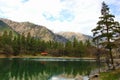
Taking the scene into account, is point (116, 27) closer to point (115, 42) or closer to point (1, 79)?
point (115, 42)

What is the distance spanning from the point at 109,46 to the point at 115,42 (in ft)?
7.32

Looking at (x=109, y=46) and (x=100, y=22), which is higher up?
(x=100, y=22)

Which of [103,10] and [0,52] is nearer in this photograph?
[103,10]

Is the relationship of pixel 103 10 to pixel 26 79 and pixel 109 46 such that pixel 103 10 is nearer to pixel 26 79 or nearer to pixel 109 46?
pixel 109 46

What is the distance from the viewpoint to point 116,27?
194 ft

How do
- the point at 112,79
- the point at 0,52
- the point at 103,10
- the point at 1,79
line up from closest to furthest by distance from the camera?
the point at 112,79
the point at 1,79
the point at 103,10
the point at 0,52

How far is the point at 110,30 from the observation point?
194 ft

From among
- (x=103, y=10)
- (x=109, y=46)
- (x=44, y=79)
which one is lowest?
(x=44, y=79)

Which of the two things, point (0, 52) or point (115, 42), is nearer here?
point (115, 42)

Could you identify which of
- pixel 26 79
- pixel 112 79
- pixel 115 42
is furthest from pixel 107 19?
pixel 26 79

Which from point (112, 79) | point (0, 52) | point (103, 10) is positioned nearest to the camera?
point (112, 79)

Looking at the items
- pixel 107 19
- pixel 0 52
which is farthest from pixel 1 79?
pixel 0 52

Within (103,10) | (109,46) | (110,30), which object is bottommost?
(109,46)

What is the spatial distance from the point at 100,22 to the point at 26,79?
24.8 metres
